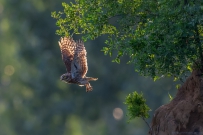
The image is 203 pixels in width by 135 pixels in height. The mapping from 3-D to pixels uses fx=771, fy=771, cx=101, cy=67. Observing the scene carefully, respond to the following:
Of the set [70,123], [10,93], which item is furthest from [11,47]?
[70,123]

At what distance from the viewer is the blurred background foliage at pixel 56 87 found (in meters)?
45.1

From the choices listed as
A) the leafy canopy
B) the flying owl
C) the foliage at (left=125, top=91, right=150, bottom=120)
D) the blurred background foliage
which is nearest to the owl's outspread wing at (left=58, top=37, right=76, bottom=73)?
the flying owl

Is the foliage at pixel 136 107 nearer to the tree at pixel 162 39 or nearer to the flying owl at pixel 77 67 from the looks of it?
the tree at pixel 162 39

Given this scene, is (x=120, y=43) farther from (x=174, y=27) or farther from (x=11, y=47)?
(x=11, y=47)

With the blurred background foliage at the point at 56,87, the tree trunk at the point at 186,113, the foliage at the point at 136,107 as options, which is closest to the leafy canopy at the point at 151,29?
the tree trunk at the point at 186,113

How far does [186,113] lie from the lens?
15930 millimetres

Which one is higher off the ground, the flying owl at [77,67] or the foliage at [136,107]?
the flying owl at [77,67]

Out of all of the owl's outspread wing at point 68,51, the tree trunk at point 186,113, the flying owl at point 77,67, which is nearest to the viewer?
the tree trunk at point 186,113

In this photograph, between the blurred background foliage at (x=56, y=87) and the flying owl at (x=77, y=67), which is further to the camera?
the blurred background foliage at (x=56, y=87)

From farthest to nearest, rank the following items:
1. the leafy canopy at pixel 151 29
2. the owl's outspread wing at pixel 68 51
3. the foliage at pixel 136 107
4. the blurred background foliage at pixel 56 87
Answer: the blurred background foliage at pixel 56 87 → the owl's outspread wing at pixel 68 51 → the foliage at pixel 136 107 → the leafy canopy at pixel 151 29

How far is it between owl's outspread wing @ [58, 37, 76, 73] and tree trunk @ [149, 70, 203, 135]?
341cm

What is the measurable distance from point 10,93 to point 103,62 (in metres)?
10.2

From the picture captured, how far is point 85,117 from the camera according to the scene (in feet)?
156

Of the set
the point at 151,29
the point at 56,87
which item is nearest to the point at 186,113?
the point at 151,29
